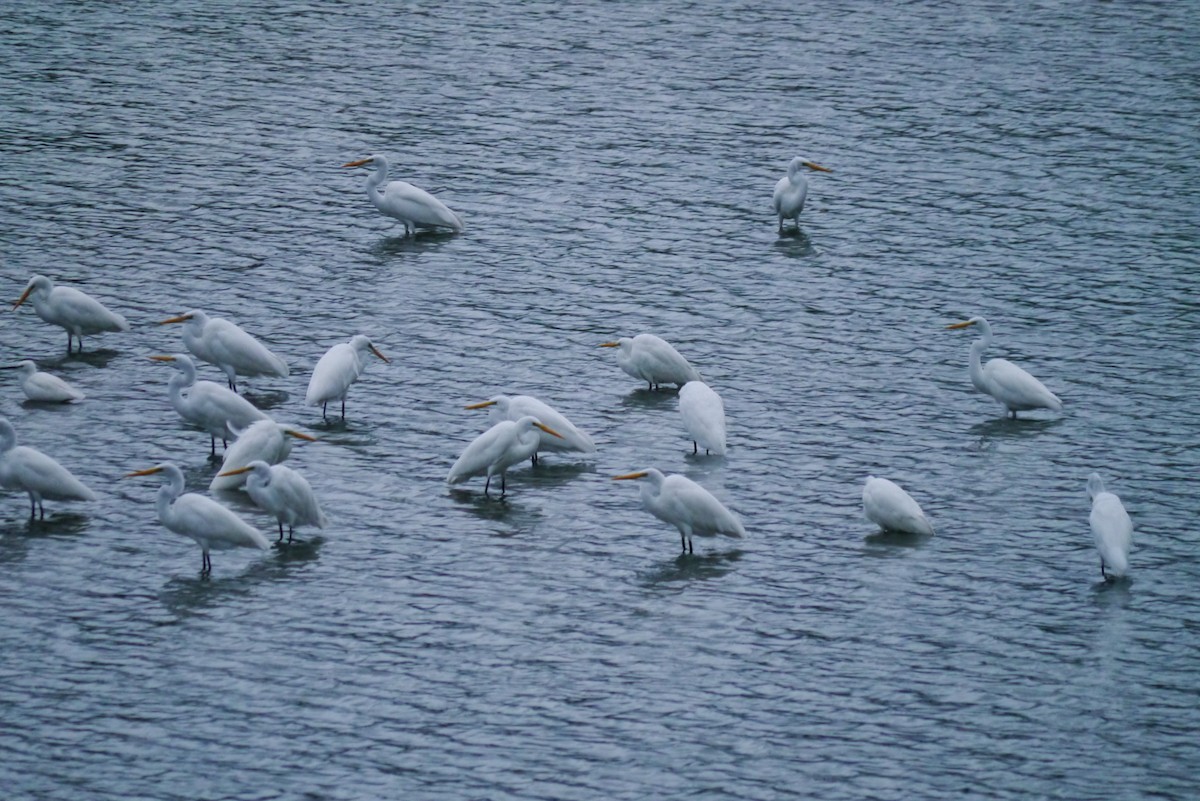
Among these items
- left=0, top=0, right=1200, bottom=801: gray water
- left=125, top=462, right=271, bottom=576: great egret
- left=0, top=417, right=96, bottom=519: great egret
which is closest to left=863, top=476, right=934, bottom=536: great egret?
left=0, top=0, right=1200, bottom=801: gray water

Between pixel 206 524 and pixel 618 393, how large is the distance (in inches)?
280

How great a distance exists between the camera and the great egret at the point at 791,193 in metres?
29.6

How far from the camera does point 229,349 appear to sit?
22.9 meters

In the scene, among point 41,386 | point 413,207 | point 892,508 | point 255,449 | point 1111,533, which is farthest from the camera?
point 413,207

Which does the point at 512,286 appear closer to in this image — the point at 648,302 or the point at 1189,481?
the point at 648,302

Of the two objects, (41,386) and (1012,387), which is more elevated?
(1012,387)

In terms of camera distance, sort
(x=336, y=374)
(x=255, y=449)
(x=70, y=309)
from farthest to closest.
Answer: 1. (x=70, y=309)
2. (x=336, y=374)
3. (x=255, y=449)

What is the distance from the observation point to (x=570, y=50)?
130 ft

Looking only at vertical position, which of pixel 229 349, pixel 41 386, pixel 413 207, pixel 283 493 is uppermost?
pixel 413 207

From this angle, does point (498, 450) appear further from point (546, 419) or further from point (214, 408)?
point (214, 408)

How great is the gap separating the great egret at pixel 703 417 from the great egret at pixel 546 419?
1200 mm

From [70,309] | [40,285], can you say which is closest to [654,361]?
[70,309]

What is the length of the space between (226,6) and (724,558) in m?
27.7

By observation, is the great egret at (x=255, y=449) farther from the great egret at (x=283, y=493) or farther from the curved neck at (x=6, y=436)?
the curved neck at (x=6, y=436)
